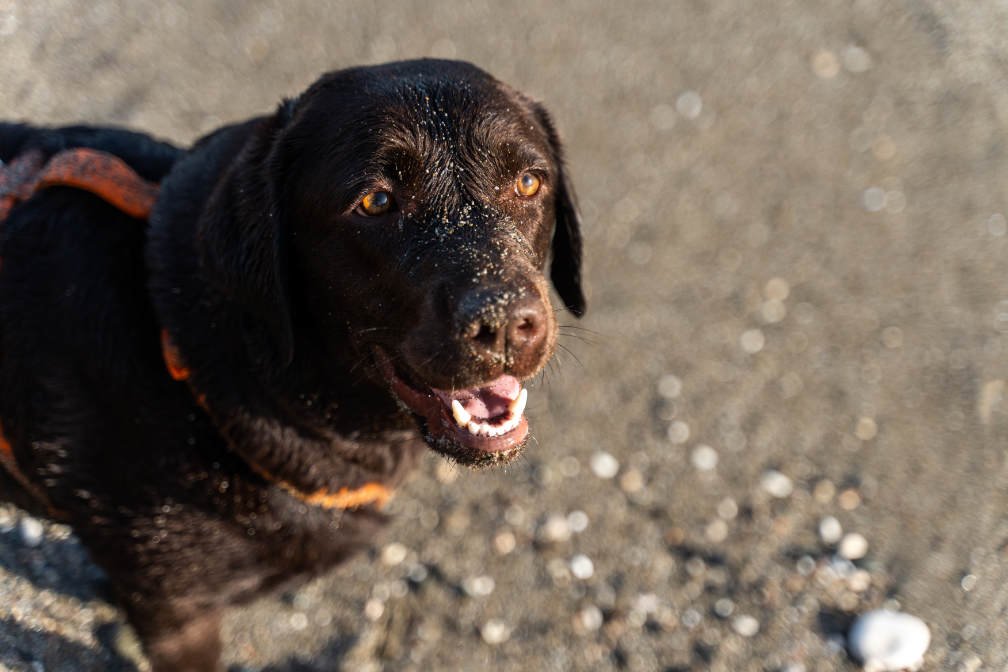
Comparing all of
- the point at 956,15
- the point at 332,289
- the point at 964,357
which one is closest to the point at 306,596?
the point at 332,289

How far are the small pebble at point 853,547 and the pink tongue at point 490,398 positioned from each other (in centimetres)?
179

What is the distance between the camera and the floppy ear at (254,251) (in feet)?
7.17

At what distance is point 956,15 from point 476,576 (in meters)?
4.27

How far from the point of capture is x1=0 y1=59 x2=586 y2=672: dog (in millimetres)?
2164

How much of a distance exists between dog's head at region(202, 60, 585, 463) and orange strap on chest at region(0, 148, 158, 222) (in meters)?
0.40

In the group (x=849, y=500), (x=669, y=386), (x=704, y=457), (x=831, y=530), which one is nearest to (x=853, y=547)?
(x=831, y=530)

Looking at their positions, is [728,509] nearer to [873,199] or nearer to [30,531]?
[873,199]

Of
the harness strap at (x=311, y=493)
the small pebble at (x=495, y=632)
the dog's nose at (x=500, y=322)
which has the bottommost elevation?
the small pebble at (x=495, y=632)

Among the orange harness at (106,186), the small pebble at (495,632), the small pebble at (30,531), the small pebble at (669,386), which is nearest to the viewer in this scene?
the orange harness at (106,186)

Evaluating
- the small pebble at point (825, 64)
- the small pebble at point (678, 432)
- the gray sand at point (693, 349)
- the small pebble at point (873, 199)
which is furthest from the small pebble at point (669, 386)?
the small pebble at point (825, 64)

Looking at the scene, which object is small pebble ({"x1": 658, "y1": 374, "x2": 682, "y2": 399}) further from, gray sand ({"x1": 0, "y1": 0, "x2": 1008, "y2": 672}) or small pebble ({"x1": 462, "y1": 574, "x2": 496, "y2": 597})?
small pebble ({"x1": 462, "y1": 574, "x2": 496, "y2": 597})

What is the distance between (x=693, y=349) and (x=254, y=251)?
2.32 m

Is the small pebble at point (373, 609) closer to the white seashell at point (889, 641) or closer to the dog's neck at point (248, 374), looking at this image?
the dog's neck at point (248, 374)

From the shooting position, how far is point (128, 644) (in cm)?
290
